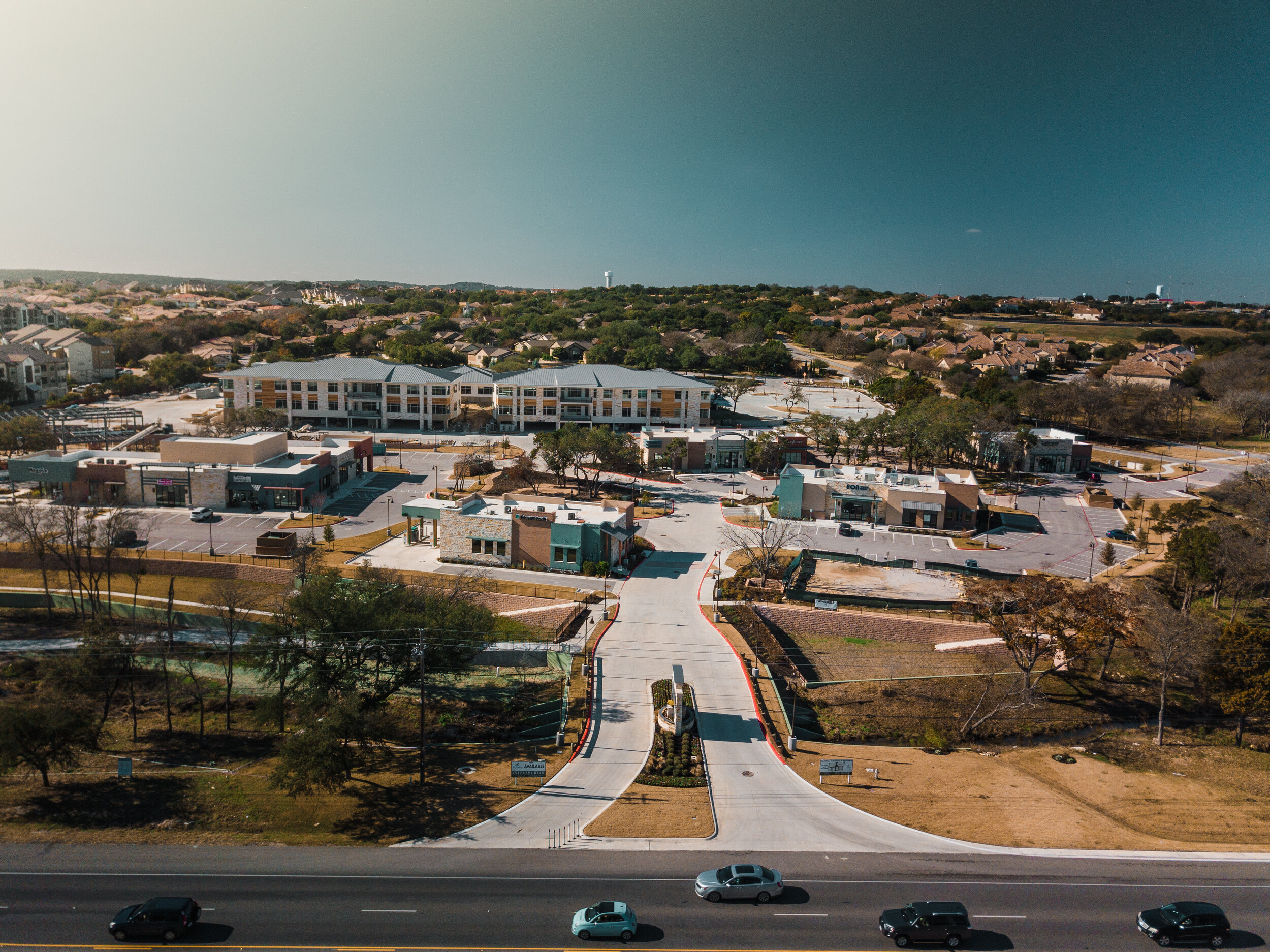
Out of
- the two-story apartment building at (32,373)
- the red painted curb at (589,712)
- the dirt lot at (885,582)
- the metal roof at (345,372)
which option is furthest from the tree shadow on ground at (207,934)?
the two-story apartment building at (32,373)

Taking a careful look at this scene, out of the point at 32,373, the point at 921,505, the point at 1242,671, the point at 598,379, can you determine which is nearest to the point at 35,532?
the point at 921,505

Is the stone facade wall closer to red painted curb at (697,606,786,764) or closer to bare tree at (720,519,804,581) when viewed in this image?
red painted curb at (697,606,786,764)

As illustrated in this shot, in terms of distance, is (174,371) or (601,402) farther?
(174,371)

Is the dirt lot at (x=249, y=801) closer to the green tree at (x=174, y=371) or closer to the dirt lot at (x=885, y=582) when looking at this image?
the dirt lot at (x=885, y=582)

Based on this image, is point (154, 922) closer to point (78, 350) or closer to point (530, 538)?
point (530, 538)

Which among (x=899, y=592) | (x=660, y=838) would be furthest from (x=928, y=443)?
(x=660, y=838)

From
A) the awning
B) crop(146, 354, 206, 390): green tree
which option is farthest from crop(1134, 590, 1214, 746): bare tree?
crop(146, 354, 206, 390): green tree

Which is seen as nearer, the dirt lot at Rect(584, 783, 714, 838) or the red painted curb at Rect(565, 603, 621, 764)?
the dirt lot at Rect(584, 783, 714, 838)
